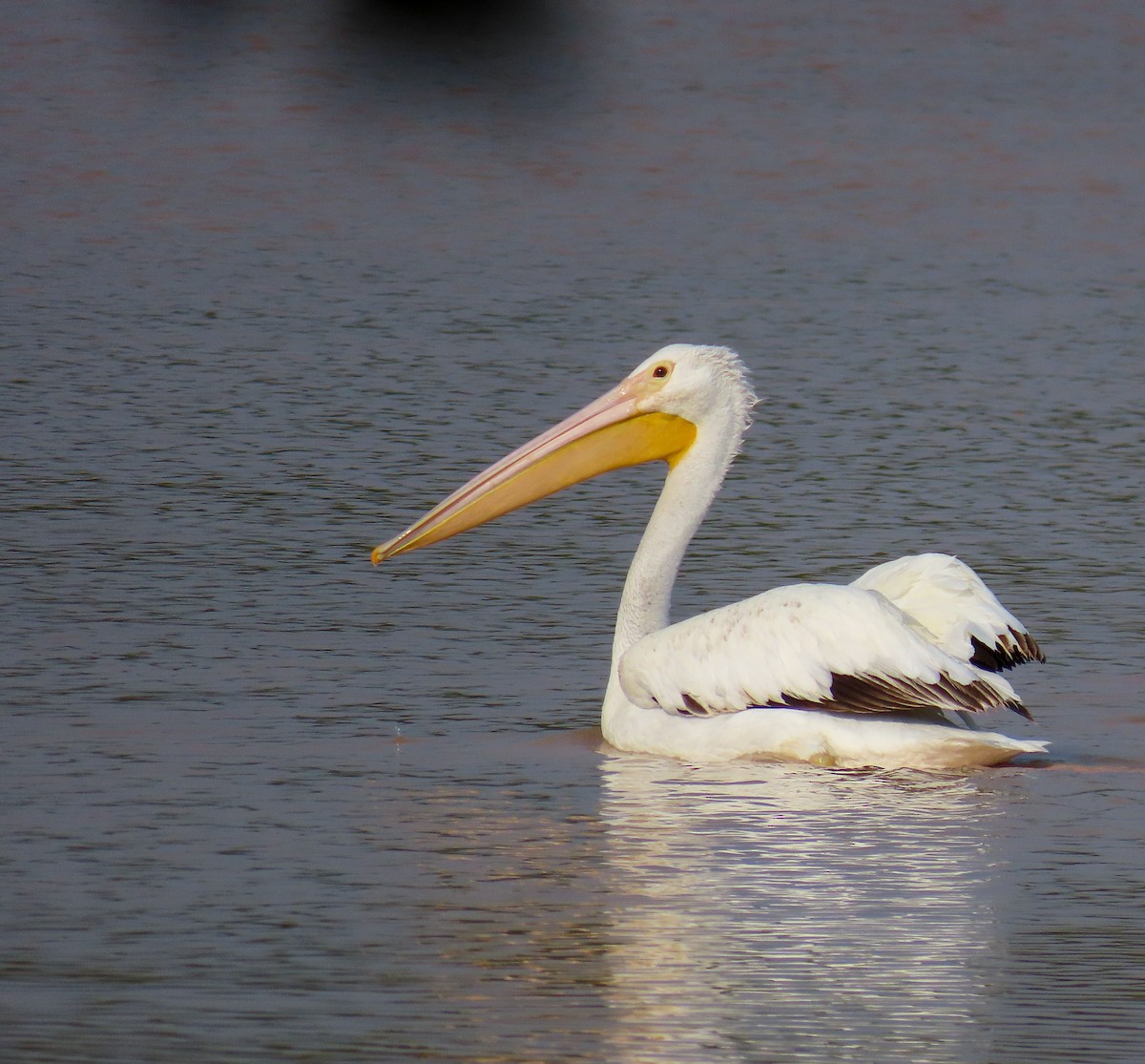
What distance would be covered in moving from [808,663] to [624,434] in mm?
1037

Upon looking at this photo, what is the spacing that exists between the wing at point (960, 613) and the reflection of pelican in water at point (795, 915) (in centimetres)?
27

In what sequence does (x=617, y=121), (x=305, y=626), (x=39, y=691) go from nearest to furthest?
1. (x=39, y=691)
2. (x=305, y=626)
3. (x=617, y=121)

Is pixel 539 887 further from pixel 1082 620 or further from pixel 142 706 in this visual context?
pixel 1082 620

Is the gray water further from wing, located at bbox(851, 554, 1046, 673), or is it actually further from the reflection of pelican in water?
wing, located at bbox(851, 554, 1046, 673)

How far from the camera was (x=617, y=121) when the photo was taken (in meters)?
18.6

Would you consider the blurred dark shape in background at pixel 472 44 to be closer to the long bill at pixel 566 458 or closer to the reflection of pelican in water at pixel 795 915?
the long bill at pixel 566 458

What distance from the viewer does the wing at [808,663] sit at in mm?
5086

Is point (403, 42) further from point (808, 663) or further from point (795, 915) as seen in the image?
point (795, 915)

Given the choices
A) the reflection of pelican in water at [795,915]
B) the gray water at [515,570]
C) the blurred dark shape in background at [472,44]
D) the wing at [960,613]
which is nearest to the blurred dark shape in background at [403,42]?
the blurred dark shape in background at [472,44]

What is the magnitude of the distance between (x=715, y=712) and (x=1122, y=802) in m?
0.84

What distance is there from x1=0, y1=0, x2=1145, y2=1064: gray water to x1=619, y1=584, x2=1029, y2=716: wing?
0.16 metres

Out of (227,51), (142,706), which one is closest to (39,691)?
(142,706)

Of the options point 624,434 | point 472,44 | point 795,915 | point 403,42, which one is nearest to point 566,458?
point 624,434

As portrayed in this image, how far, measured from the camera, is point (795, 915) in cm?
407
